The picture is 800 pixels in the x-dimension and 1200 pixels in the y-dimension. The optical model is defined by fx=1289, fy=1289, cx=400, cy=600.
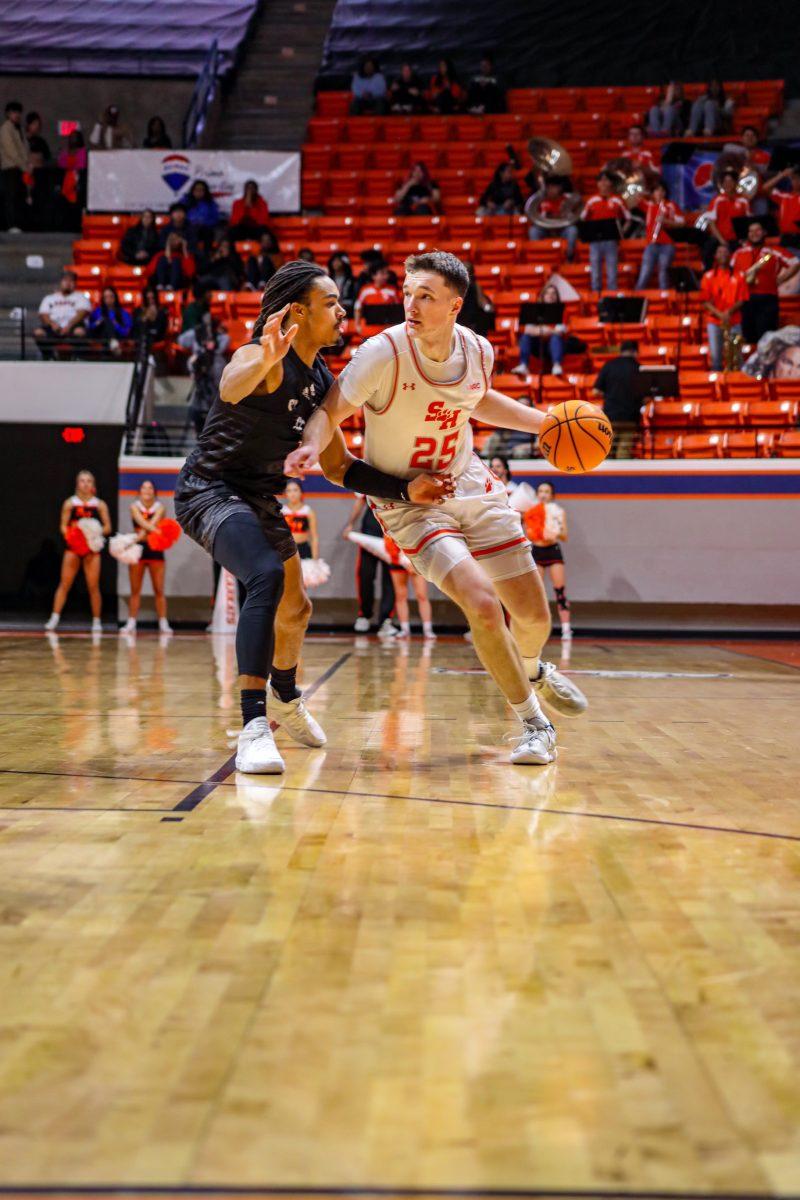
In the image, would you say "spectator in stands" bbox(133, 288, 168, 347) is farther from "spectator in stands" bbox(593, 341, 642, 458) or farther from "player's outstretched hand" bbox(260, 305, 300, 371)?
"player's outstretched hand" bbox(260, 305, 300, 371)

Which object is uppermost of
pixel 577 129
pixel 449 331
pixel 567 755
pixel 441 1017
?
pixel 577 129

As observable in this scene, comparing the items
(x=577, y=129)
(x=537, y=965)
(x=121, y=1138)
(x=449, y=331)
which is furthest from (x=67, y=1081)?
(x=577, y=129)

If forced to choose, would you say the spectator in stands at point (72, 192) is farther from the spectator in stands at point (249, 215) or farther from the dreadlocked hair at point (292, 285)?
the dreadlocked hair at point (292, 285)

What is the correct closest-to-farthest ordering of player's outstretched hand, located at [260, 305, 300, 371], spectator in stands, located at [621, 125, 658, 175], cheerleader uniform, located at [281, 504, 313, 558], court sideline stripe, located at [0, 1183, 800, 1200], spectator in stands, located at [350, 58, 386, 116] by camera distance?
1. court sideline stripe, located at [0, 1183, 800, 1200]
2. player's outstretched hand, located at [260, 305, 300, 371]
3. cheerleader uniform, located at [281, 504, 313, 558]
4. spectator in stands, located at [621, 125, 658, 175]
5. spectator in stands, located at [350, 58, 386, 116]

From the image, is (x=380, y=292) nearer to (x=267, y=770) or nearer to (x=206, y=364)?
(x=206, y=364)

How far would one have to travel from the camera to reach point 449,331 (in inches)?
193

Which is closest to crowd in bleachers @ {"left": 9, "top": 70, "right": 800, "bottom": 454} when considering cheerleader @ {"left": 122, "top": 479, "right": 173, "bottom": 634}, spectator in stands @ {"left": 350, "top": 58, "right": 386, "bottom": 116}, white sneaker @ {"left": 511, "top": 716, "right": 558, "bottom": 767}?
spectator in stands @ {"left": 350, "top": 58, "right": 386, "bottom": 116}

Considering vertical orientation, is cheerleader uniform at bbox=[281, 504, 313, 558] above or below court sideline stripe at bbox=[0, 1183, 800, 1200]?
below

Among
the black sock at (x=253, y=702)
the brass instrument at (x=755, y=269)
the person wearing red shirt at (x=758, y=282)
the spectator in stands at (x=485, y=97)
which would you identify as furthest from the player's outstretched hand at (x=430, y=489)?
the spectator in stands at (x=485, y=97)

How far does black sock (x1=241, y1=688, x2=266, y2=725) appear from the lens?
4773mm

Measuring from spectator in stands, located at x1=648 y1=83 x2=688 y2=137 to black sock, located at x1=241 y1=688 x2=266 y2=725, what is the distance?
725 inches

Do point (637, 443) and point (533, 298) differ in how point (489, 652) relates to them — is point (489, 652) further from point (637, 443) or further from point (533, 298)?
point (533, 298)

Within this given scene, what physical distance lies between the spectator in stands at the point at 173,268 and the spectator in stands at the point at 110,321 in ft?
3.63

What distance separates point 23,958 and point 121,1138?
0.85 m
